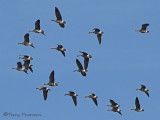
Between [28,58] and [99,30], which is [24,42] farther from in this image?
[99,30]

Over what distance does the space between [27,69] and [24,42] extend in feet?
9.84

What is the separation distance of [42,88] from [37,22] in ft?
24.8

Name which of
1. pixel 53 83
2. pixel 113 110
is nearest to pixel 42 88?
pixel 53 83

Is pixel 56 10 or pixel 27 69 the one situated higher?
pixel 56 10

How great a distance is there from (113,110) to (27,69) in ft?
36.7

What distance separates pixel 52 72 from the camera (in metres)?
90.8

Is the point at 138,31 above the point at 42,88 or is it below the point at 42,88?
above

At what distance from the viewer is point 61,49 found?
93.1 meters

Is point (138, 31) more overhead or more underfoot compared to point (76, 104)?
more overhead

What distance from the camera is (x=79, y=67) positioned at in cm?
9350

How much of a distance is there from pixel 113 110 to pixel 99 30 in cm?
931

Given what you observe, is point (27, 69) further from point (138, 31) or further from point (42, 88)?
point (138, 31)

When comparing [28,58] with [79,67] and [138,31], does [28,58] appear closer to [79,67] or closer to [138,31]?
[79,67]

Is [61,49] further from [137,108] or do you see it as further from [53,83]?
[137,108]
